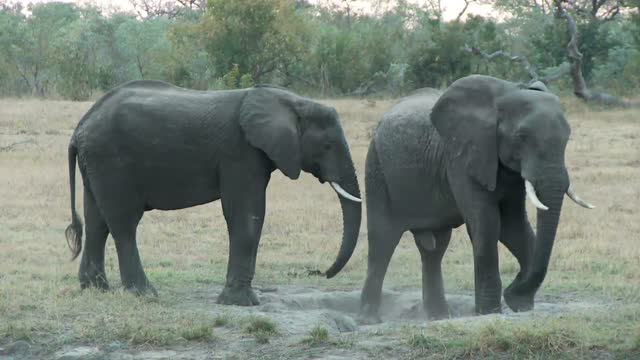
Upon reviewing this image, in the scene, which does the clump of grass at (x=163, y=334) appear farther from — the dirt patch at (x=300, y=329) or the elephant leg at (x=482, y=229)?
the elephant leg at (x=482, y=229)

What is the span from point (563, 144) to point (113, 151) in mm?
3293

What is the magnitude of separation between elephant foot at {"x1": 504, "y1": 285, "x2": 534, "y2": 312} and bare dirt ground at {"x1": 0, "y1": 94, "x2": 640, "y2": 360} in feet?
0.68

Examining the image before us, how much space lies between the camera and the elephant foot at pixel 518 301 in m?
8.54

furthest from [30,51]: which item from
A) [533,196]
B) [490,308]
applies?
[533,196]

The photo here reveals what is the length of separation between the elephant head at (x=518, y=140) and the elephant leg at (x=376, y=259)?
121 cm

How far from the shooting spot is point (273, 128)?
897 cm

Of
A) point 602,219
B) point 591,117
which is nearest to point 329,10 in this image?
point 591,117

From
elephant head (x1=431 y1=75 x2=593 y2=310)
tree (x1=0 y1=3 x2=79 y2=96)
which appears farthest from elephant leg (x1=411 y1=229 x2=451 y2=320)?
tree (x1=0 y1=3 x2=79 y2=96)

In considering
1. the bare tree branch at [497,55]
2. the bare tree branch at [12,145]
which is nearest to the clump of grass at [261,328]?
the bare tree branch at [12,145]

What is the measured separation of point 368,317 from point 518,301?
1.43 m

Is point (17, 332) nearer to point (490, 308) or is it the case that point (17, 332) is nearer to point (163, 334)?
point (163, 334)

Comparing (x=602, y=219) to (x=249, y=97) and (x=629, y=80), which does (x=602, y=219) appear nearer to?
(x=249, y=97)

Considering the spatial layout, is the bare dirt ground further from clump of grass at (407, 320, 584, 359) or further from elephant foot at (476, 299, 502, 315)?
elephant foot at (476, 299, 502, 315)

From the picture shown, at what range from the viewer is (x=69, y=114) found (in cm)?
2252
